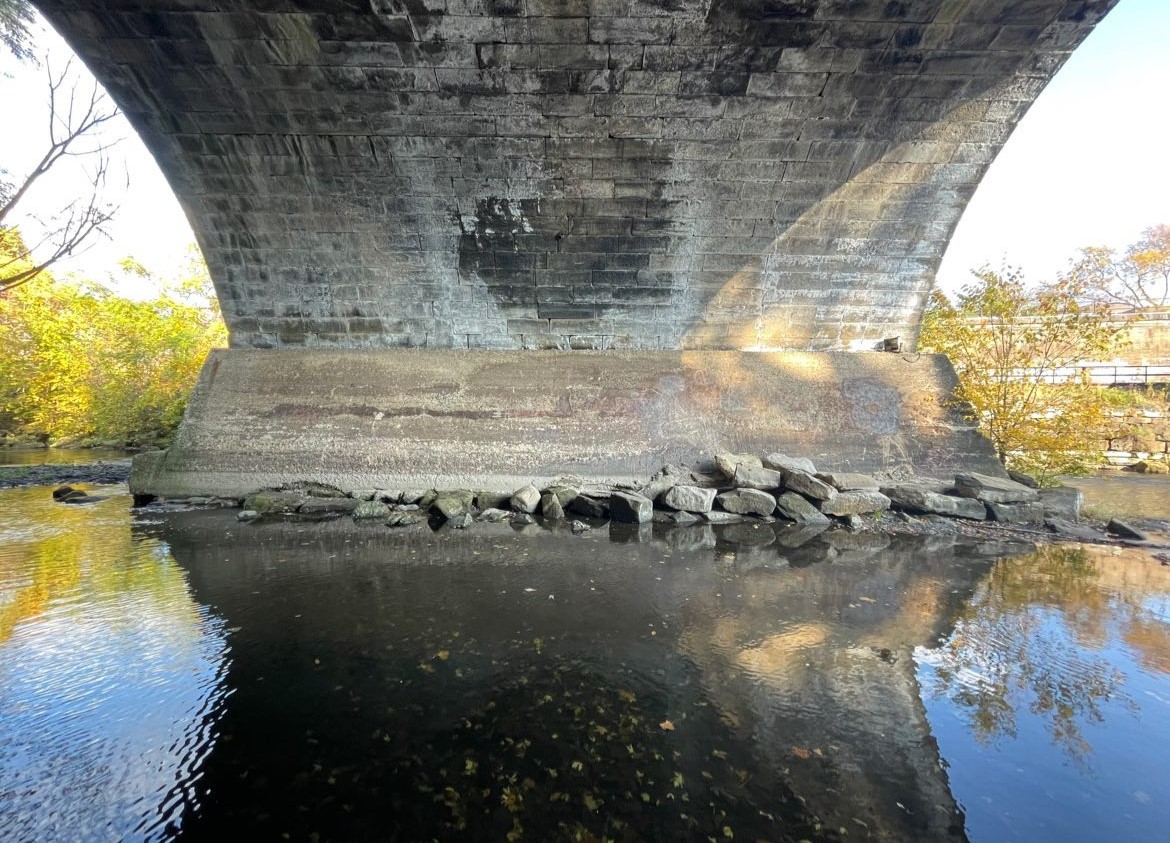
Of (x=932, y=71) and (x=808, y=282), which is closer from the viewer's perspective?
(x=932, y=71)

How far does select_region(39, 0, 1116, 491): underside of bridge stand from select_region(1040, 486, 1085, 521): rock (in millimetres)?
2763

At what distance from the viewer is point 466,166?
20.0 feet

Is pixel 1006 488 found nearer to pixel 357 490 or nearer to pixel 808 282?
pixel 808 282

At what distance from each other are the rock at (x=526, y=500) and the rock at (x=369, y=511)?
145 cm

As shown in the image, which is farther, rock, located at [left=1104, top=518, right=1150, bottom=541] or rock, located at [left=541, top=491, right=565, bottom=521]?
rock, located at [left=541, top=491, right=565, bottom=521]

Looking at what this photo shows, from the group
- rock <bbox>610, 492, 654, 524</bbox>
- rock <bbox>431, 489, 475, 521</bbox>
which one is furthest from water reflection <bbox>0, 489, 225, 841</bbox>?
rock <bbox>610, 492, 654, 524</bbox>

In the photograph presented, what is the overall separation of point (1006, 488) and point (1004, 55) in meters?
4.79

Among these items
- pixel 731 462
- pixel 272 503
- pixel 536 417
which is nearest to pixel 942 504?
pixel 731 462

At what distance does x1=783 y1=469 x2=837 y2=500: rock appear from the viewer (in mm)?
5422

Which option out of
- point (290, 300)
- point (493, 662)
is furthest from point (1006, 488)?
point (290, 300)

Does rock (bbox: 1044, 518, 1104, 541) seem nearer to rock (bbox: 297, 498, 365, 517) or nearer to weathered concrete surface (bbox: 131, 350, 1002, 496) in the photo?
weathered concrete surface (bbox: 131, 350, 1002, 496)

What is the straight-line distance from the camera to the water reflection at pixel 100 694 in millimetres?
1463

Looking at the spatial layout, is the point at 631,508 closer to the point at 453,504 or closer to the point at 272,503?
the point at 453,504

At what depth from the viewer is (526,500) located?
222 inches
